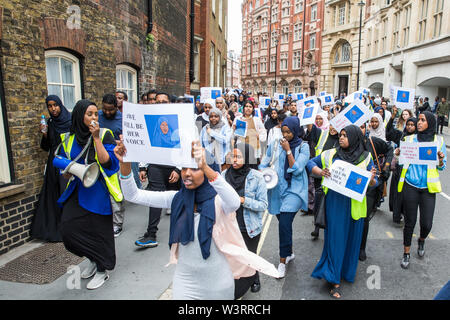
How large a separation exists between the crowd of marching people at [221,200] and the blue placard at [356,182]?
21cm

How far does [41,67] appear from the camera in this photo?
5.20 metres

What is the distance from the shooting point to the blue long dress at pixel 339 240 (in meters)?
3.79

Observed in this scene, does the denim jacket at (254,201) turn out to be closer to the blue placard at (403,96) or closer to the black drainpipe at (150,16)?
the blue placard at (403,96)

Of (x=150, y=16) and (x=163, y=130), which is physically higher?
(x=150, y=16)

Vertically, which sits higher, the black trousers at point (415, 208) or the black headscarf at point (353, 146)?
the black headscarf at point (353, 146)

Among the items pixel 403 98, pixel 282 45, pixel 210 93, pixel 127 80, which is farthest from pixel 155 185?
pixel 282 45

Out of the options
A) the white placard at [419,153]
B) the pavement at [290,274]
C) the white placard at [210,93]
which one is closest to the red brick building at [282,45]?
the white placard at [210,93]

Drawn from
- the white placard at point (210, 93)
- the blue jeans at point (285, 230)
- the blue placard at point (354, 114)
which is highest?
the white placard at point (210, 93)


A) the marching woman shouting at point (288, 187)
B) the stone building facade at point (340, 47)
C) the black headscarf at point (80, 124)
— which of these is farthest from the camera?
the stone building facade at point (340, 47)

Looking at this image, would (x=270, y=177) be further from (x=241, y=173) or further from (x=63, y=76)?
(x=63, y=76)

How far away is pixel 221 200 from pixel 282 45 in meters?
58.3

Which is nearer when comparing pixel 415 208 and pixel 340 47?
pixel 415 208
